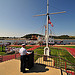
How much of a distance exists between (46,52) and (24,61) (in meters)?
4.93

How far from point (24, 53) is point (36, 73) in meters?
1.53

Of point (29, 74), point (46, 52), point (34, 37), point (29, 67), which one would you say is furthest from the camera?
point (34, 37)

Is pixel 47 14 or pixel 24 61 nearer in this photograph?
pixel 24 61

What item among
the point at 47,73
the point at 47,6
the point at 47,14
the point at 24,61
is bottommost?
the point at 47,73

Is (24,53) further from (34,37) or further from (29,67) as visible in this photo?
(34,37)

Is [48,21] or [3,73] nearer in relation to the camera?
[3,73]

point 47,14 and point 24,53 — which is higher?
point 47,14

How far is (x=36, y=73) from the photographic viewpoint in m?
3.70

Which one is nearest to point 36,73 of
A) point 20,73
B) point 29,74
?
point 29,74

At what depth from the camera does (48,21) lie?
8367mm

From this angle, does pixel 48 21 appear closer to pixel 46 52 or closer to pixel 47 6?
pixel 47 6

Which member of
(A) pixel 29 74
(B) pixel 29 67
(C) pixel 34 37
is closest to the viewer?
(A) pixel 29 74

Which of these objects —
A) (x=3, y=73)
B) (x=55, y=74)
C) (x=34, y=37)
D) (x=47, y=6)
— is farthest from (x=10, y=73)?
(x=34, y=37)

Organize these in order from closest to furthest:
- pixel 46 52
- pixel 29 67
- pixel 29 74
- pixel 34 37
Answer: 1. pixel 29 74
2. pixel 29 67
3. pixel 46 52
4. pixel 34 37
